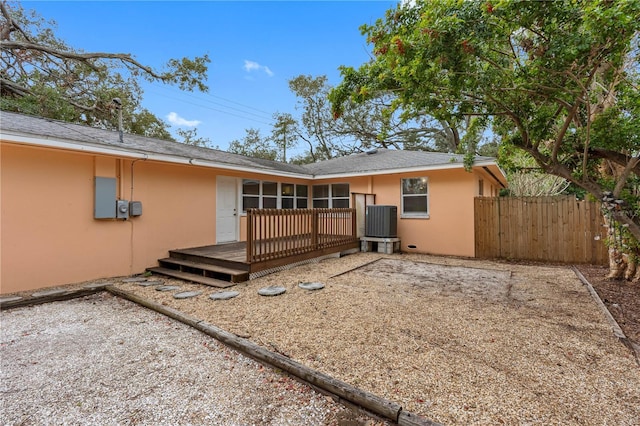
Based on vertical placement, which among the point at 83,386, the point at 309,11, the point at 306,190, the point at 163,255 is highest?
the point at 309,11

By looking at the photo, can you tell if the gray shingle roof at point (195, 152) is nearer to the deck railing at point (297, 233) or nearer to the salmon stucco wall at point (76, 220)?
the salmon stucco wall at point (76, 220)

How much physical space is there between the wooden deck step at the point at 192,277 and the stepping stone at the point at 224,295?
346 millimetres

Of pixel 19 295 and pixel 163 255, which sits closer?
pixel 19 295

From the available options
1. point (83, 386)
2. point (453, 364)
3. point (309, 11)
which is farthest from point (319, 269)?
point (309, 11)

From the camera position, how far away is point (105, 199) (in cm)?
569

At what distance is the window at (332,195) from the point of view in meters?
10.3

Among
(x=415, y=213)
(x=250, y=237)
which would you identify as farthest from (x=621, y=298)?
(x=250, y=237)

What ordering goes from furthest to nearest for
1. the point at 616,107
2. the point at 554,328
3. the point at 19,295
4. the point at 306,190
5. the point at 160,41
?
the point at 160,41 → the point at 306,190 → the point at 19,295 → the point at 616,107 → the point at 554,328

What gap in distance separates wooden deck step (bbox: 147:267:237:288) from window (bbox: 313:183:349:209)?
5.79m

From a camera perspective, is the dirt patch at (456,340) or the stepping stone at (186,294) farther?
the stepping stone at (186,294)

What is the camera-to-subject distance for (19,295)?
464 centimetres

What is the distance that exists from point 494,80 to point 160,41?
14.6 metres

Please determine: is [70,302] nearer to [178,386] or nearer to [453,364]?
[178,386]

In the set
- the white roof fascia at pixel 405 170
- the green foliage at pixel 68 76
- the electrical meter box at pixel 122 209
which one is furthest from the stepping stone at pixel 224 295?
the green foliage at pixel 68 76
